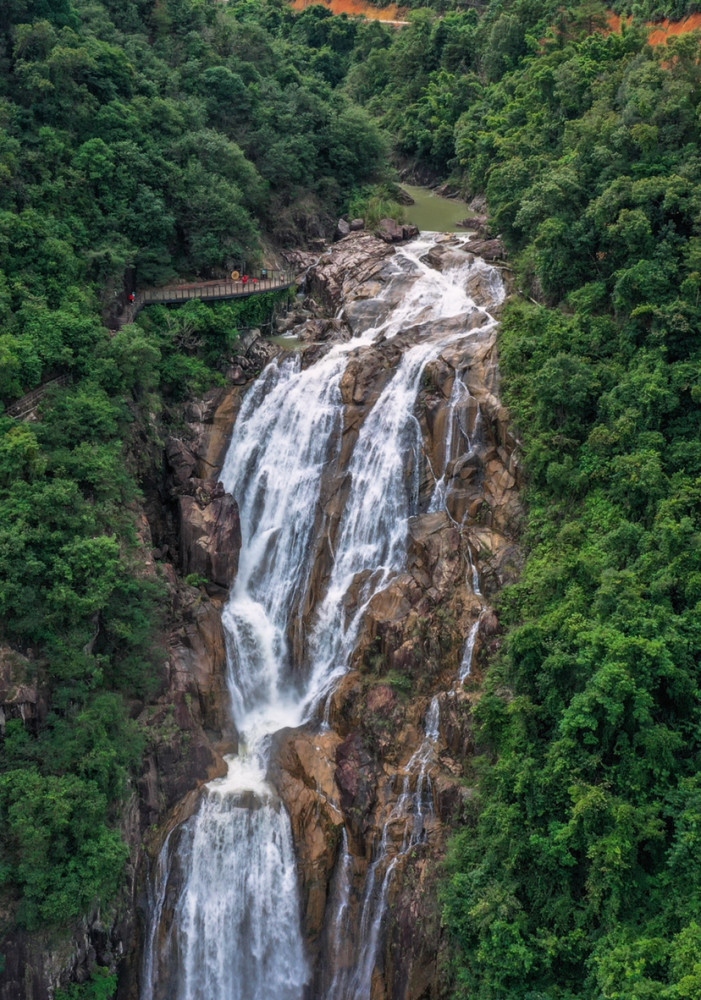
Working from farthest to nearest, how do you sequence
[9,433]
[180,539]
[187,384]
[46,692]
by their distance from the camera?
[187,384] < [180,539] < [9,433] < [46,692]

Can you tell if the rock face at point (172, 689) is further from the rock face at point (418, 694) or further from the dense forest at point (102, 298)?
the rock face at point (418, 694)

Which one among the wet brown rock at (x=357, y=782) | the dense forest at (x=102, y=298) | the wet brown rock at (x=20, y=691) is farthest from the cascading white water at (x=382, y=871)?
the wet brown rock at (x=20, y=691)

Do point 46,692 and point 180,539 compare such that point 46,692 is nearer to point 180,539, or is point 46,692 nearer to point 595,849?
point 180,539

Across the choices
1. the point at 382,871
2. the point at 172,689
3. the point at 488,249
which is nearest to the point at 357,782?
the point at 382,871

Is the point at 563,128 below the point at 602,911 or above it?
above

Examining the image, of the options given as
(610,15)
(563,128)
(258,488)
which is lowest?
(258,488)

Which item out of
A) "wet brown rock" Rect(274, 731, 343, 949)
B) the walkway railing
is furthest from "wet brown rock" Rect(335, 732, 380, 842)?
the walkway railing

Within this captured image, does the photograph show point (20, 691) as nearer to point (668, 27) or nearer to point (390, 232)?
point (390, 232)

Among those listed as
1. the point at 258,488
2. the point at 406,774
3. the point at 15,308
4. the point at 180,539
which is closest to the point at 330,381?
the point at 258,488
